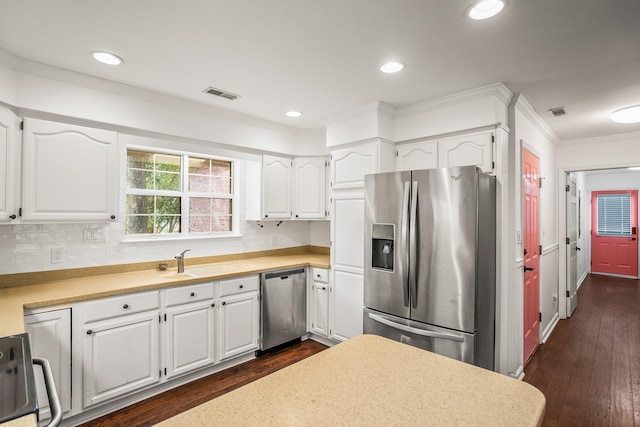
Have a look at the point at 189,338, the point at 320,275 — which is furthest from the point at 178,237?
the point at 320,275

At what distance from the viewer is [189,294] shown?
2719 mm

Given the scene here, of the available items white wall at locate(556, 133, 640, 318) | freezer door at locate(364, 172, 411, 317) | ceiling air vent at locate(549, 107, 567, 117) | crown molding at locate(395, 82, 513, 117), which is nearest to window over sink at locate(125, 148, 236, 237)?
freezer door at locate(364, 172, 411, 317)

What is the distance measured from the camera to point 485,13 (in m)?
1.63

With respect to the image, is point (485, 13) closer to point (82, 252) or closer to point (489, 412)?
point (489, 412)

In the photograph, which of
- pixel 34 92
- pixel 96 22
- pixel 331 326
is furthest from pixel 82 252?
pixel 331 326

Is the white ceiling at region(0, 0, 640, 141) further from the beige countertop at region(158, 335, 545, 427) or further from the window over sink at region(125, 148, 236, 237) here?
the beige countertop at region(158, 335, 545, 427)

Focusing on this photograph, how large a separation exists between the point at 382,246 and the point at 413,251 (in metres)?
0.33

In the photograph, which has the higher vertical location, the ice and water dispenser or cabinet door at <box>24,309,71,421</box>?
the ice and water dispenser

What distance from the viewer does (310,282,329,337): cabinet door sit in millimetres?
3518

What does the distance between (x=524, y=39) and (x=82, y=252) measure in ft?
11.3

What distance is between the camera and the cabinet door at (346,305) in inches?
127

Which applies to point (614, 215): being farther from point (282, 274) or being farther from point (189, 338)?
point (189, 338)

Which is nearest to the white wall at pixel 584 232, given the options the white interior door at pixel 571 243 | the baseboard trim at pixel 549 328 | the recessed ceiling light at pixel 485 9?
the white interior door at pixel 571 243

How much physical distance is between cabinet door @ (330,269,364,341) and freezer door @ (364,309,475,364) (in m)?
0.38
